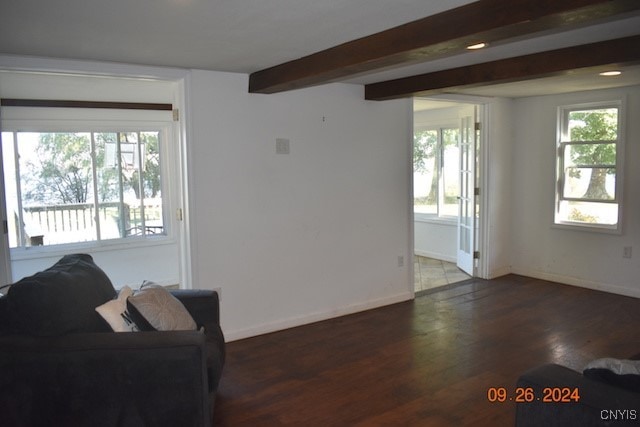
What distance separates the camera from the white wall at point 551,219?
5.13 m

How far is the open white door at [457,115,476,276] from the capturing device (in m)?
5.97

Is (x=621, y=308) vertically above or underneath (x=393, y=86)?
underneath

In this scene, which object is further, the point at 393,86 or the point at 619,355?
the point at 393,86

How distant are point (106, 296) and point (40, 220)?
335 centimetres

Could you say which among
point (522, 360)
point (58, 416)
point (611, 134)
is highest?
point (611, 134)

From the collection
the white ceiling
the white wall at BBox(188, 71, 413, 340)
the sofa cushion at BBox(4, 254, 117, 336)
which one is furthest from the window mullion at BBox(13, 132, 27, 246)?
the sofa cushion at BBox(4, 254, 117, 336)

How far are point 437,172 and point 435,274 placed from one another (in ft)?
5.61

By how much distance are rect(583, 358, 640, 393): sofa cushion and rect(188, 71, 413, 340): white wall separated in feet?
9.10

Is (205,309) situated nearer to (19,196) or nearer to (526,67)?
(526,67)

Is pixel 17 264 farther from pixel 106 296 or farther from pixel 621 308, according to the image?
pixel 621 308

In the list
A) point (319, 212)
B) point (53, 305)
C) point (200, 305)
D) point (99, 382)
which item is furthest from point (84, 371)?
point (319, 212)

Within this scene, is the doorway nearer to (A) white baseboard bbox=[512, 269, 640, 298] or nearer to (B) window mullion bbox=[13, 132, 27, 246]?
(A) white baseboard bbox=[512, 269, 640, 298]

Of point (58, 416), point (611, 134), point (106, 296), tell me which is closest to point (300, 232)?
point (106, 296)

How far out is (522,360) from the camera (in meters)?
3.57
